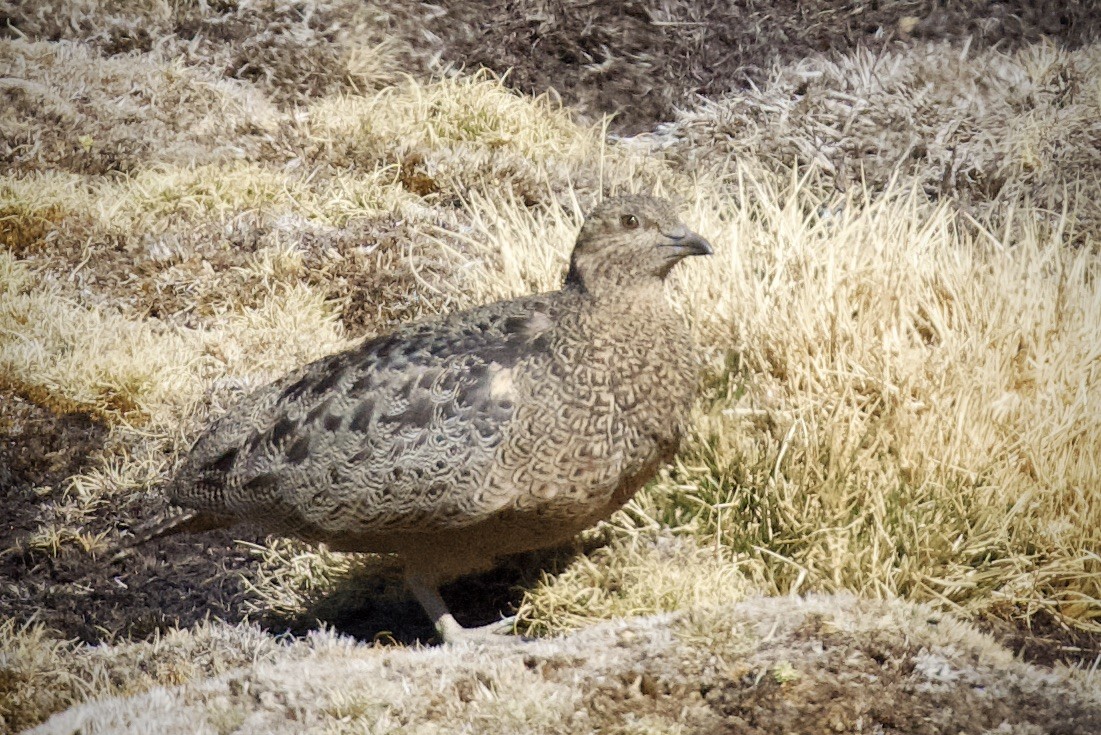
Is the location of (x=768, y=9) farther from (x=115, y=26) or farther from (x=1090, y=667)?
(x=1090, y=667)

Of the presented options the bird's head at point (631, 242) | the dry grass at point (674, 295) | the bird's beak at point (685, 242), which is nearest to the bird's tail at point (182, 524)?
the dry grass at point (674, 295)

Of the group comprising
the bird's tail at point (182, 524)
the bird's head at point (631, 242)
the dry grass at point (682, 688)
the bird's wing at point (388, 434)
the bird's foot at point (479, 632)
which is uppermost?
the bird's head at point (631, 242)

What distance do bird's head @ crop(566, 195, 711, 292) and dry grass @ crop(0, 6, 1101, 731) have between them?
0.67 m

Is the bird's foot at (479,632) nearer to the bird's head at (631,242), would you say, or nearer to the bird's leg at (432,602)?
the bird's leg at (432,602)

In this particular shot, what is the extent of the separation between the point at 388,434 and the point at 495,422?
314 millimetres

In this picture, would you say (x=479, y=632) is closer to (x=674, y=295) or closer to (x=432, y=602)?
(x=432, y=602)

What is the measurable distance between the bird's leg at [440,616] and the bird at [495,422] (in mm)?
16

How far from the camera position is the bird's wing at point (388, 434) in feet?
11.2

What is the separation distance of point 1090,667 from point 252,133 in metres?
5.15

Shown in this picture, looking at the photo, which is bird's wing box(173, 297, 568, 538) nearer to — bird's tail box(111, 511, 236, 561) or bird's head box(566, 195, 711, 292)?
bird's tail box(111, 511, 236, 561)

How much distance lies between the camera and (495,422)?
3412 millimetres

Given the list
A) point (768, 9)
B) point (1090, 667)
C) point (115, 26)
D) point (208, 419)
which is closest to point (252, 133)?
point (115, 26)

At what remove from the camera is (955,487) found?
11.9 ft

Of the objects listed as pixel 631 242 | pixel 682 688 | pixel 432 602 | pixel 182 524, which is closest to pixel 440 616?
pixel 432 602
